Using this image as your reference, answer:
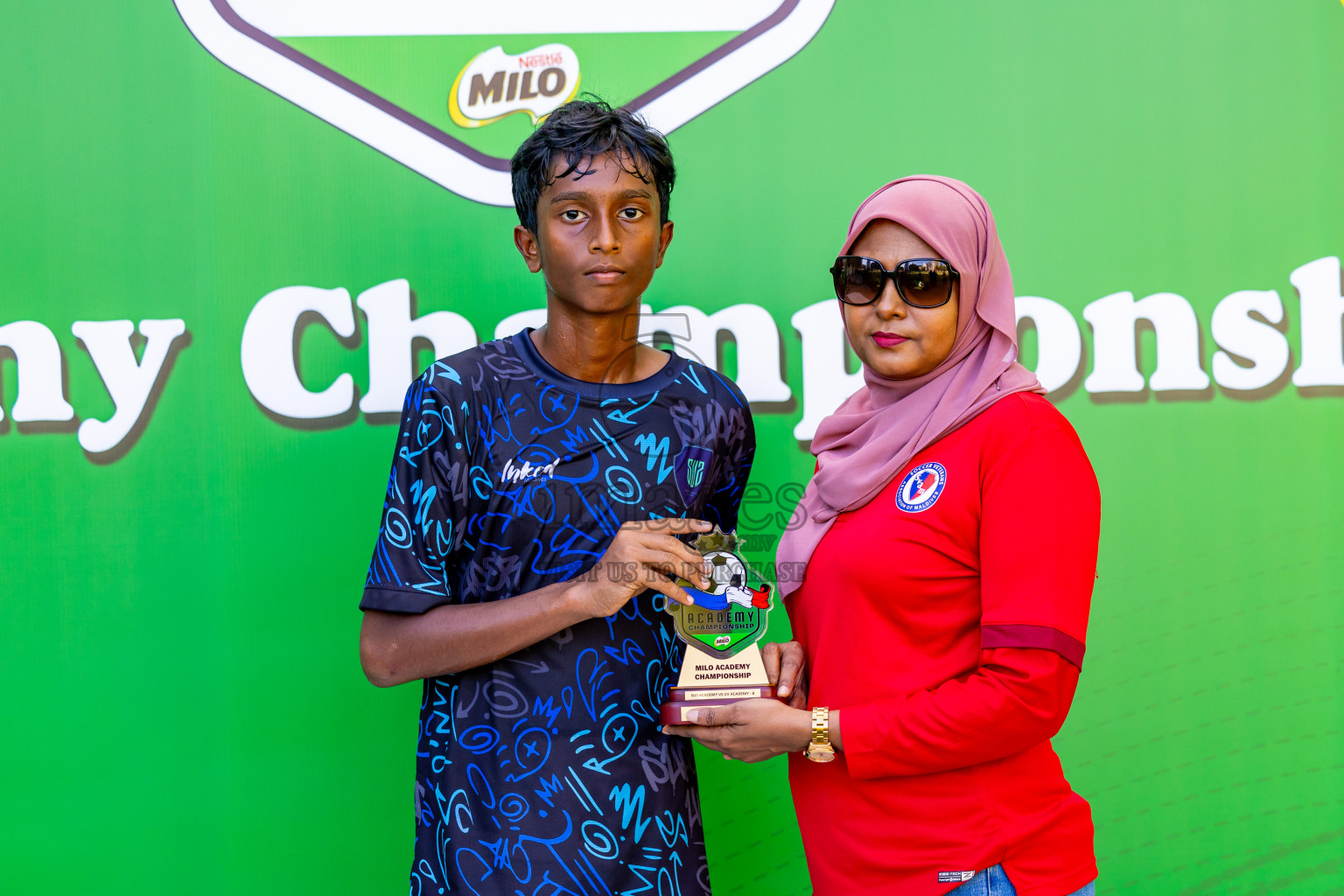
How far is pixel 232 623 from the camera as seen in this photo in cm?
273

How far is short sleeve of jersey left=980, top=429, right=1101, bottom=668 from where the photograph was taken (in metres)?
1.53

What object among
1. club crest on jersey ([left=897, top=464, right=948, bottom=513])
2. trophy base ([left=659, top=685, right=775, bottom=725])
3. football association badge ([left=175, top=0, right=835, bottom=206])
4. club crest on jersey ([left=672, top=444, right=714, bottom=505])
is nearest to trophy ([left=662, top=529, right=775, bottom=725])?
trophy base ([left=659, top=685, right=775, bottom=725])

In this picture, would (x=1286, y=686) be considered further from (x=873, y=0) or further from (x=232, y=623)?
(x=232, y=623)

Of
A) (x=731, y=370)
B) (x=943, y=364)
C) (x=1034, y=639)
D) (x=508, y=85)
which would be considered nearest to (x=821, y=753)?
(x=1034, y=639)

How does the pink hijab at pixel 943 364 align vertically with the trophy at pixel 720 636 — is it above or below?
above

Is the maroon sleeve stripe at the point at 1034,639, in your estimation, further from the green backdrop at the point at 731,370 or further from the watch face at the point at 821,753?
the green backdrop at the point at 731,370

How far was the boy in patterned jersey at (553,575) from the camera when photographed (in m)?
1.82

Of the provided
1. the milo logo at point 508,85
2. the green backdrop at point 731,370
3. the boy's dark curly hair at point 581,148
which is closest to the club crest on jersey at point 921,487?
the boy's dark curly hair at point 581,148

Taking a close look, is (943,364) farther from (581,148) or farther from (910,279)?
(581,148)

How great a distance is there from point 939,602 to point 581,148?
3.55ft

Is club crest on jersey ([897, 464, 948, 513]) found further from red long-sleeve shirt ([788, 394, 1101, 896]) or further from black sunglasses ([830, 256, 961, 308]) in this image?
black sunglasses ([830, 256, 961, 308])

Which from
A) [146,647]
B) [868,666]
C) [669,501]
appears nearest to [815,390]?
[669,501]

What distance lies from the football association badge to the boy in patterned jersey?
32.6 inches

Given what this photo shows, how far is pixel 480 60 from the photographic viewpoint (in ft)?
8.89
